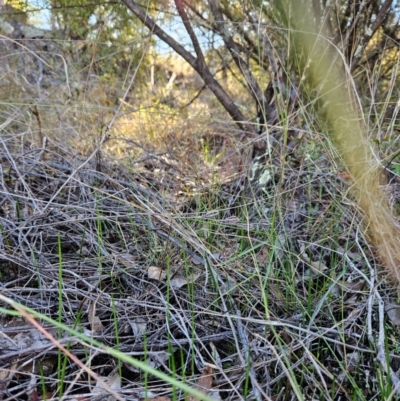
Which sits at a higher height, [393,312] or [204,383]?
[393,312]

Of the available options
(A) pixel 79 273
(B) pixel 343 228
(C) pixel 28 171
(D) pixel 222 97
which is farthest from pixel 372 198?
(C) pixel 28 171

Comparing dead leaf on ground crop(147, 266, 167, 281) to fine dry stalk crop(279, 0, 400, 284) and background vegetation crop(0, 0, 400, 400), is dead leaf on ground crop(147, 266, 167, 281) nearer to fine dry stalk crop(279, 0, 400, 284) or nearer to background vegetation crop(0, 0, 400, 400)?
background vegetation crop(0, 0, 400, 400)

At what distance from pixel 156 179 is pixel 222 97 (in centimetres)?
52

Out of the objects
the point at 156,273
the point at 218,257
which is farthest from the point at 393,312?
the point at 156,273

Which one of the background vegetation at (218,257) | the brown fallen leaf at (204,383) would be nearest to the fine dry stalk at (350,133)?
the background vegetation at (218,257)

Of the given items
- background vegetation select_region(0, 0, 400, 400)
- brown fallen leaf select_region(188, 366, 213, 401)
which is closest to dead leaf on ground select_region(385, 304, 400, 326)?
background vegetation select_region(0, 0, 400, 400)

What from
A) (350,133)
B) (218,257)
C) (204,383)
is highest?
(350,133)

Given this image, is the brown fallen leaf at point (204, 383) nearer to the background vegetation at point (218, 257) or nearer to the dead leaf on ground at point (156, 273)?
the background vegetation at point (218, 257)

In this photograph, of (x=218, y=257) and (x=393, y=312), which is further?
(x=218, y=257)

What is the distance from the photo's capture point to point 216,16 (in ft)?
4.94

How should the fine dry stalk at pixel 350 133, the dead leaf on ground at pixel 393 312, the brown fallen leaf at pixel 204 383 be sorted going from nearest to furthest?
1. the brown fallen leaf at pixel 204 383
2. the dead leaf on ground at pixel 393 312
3. the fine dry stalk at pixel 350 133

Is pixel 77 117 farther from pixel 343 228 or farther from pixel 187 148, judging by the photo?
pixel 343 228

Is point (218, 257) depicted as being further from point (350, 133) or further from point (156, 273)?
point (350, 133)

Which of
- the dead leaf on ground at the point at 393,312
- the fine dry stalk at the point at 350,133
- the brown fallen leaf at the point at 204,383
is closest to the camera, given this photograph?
the brown fallen leaf at the point at 204,383
